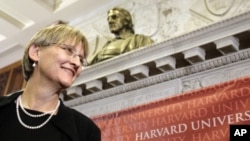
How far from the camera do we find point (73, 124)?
0.90m

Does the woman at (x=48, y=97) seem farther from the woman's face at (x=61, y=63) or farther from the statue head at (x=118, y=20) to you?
the statue head at (x=118, y=20)

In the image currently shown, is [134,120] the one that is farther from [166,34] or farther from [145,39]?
[166,34]

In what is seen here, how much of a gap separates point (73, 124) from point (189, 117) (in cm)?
137

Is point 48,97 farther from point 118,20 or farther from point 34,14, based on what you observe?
point 34,14

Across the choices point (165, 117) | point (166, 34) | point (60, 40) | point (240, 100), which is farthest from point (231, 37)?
point (60, 40)

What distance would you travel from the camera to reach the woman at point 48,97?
873 mm

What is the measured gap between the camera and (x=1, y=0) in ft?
A: 14.8

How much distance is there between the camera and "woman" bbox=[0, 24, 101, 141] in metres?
0.87

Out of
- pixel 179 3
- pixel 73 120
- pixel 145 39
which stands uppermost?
pixel 179 3

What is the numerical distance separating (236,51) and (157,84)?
672 millimetres

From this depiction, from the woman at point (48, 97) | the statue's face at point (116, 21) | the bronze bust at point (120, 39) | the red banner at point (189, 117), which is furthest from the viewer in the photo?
the statue's face at point (116, 21)

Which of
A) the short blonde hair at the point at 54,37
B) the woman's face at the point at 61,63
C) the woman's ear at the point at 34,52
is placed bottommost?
the woman's face at the point at 61,63

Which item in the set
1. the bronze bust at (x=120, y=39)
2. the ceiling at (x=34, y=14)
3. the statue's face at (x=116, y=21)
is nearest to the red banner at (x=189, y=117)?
the bronze bust at (x=120, y=39)

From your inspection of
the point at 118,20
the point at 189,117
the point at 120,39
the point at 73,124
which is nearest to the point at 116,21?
the point at 118,20
